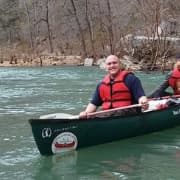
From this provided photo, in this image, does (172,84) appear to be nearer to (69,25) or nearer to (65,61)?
(65,61)

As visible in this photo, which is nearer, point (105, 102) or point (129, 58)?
point (105, 102)

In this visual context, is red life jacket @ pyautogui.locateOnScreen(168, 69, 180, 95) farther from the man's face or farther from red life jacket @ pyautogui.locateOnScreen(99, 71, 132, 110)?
the man's face

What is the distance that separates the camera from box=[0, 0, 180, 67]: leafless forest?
23.1 metres

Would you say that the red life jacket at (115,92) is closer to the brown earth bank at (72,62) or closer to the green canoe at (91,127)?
the green canoe at (91,127)

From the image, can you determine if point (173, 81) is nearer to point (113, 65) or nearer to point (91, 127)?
point (113, 65)

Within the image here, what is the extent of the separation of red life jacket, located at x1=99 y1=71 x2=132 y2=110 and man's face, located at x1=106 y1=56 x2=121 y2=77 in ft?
0.32

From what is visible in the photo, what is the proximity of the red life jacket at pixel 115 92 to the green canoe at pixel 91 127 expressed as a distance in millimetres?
117

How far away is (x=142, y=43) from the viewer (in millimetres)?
22969

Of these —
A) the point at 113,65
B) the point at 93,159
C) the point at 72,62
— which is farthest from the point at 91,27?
the point at 93,159

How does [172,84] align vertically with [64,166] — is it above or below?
above

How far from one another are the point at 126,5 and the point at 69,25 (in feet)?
26.4

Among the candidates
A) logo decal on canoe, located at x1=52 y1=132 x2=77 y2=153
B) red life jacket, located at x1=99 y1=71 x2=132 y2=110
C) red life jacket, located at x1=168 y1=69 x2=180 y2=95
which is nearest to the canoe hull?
logo decal on canoe, located at x1=52 y1=132 x2=77 y2=153

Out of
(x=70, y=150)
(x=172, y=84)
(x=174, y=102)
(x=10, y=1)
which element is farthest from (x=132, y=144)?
(x=10, y=1)

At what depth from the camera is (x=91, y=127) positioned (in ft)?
20.7
